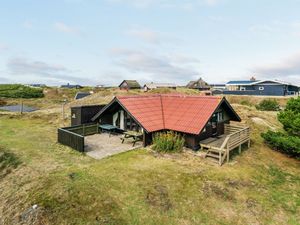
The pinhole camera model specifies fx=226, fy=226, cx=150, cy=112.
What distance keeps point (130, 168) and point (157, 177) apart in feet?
6.30

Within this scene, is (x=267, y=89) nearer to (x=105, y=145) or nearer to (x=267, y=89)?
(x=267, y=89)

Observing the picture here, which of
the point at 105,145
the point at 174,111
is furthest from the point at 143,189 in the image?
the point at 174,111

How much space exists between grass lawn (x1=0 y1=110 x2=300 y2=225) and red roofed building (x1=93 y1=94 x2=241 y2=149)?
218 cm

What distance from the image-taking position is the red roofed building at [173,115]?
56.0 feet

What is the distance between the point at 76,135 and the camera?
658 inches

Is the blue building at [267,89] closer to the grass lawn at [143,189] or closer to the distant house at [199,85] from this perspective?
the distant house at [199,85]

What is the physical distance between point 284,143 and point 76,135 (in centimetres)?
1567

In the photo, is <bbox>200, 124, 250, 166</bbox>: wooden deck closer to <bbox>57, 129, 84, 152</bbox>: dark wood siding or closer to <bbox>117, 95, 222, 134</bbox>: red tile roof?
<bbox>117, 95, 222, 134</bbox>: red tile roof

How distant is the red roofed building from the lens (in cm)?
1706

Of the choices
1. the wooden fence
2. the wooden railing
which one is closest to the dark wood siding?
the wooden fence

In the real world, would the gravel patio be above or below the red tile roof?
below

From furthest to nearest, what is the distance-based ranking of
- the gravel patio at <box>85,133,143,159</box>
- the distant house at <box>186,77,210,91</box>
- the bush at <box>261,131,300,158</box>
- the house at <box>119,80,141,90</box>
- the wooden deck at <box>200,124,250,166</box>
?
the distant house at <box>186,77,210,91</box>
the house at <box>119,80,141,90</box>
the bush at <box>261,131,300,158</box>
the gravel patio at <box>85,133,143,159</box>
the wooden deck at <box>200,124,250,166</box>

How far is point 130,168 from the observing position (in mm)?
13602

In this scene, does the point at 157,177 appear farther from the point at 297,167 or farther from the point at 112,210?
the point at 297,167
